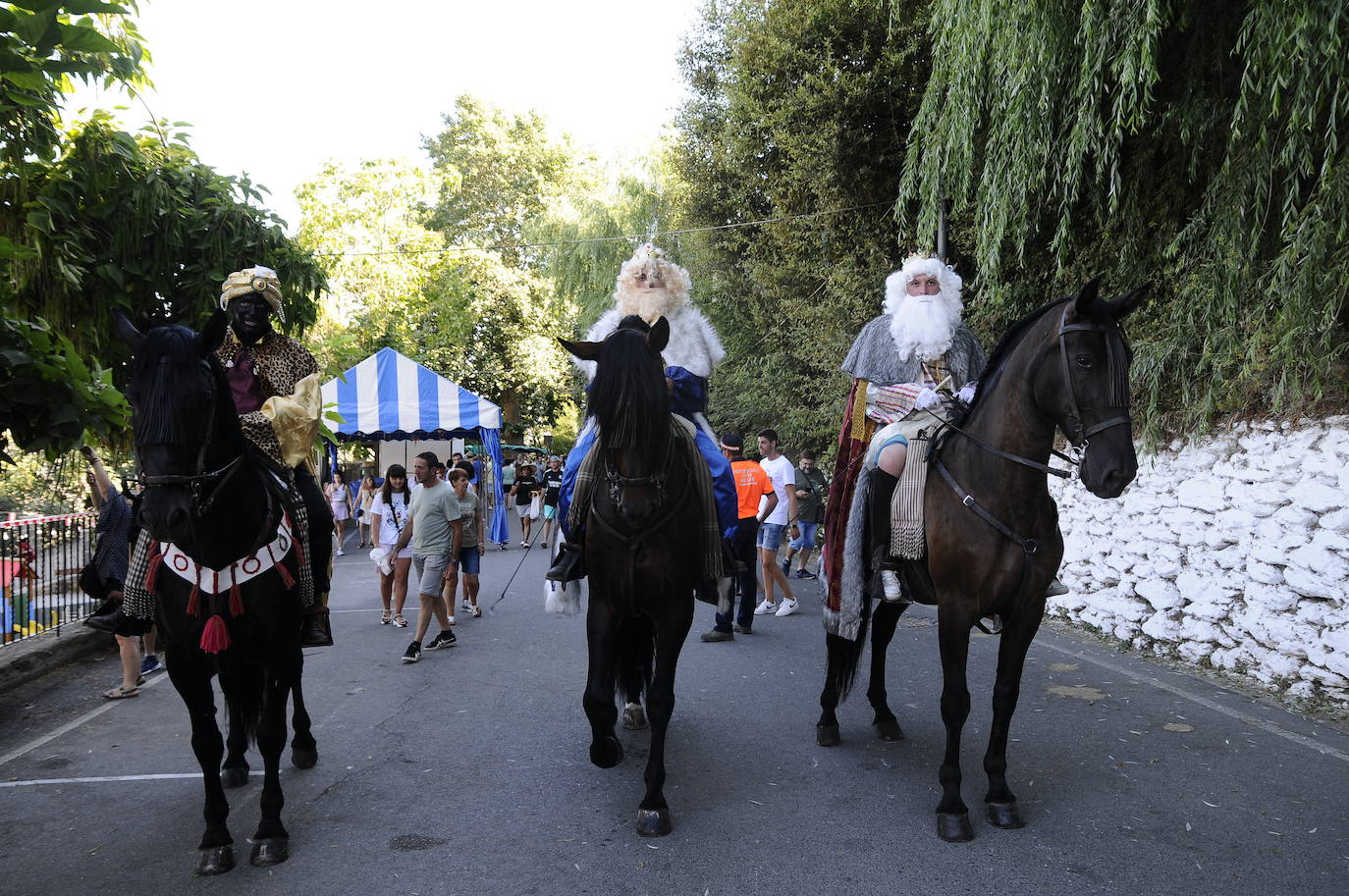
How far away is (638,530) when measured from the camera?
4531 mm

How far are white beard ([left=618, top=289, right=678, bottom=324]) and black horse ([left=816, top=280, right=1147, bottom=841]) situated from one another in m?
1.86

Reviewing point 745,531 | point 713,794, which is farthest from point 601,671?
point 745,531

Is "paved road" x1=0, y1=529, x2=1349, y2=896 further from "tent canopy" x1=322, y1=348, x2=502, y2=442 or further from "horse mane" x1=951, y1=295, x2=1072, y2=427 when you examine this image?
"tent canopy" x1=322, y1=348, x2=502, y2=442

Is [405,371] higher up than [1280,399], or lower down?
higher up

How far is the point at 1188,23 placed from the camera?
6211 mm

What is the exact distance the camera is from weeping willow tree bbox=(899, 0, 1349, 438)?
18.4 ft

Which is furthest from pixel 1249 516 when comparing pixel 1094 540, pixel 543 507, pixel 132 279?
pixel 543 507

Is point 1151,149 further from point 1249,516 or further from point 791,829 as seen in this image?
point 791,829

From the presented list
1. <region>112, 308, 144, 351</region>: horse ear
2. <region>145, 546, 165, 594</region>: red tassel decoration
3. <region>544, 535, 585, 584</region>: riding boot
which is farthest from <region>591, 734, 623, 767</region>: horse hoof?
<region>112, 308, 144, 351</region>: horse ear

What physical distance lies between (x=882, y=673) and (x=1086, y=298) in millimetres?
2739

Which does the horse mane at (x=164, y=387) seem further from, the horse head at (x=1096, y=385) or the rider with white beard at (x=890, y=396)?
the horse head at (x=1096, y=385)

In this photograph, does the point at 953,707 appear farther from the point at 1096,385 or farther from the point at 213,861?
the point at 213,861

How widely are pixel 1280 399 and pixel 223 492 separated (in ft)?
22.2

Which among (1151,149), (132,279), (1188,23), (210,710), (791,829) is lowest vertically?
(791,829)
